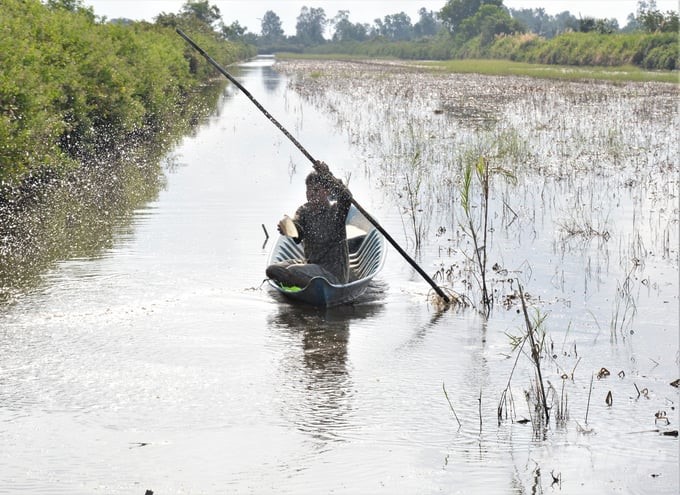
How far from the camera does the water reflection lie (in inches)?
306

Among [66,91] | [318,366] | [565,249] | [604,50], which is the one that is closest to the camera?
[318,366]

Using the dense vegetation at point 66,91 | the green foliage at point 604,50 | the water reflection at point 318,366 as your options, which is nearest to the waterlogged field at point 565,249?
the water reflection at point 318,366

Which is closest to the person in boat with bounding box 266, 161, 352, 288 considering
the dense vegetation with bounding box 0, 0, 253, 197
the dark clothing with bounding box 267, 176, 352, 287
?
the dark clothing with bounding box 267, 176, 352, 287

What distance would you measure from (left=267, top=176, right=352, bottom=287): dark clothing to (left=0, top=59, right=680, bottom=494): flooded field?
423mm

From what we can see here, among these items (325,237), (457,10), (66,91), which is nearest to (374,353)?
(325,237)

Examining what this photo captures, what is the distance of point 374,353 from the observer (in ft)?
31.2

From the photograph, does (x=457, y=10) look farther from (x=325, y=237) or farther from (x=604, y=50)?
(x=325, y=237)

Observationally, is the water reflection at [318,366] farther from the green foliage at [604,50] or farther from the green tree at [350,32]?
the green tree at [350,32]

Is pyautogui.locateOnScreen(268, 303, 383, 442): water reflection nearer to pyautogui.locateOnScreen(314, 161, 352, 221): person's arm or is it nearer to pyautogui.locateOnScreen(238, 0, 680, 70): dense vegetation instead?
pyautogui.locateOnScreen(314, 161, 352, 221): person's arm

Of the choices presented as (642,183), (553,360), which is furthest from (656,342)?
(642,183)

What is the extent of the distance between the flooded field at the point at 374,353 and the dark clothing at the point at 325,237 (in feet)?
1.39

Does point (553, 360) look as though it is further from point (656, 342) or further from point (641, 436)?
point (641, 436)

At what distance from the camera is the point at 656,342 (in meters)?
9.76

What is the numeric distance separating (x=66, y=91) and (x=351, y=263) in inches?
384
